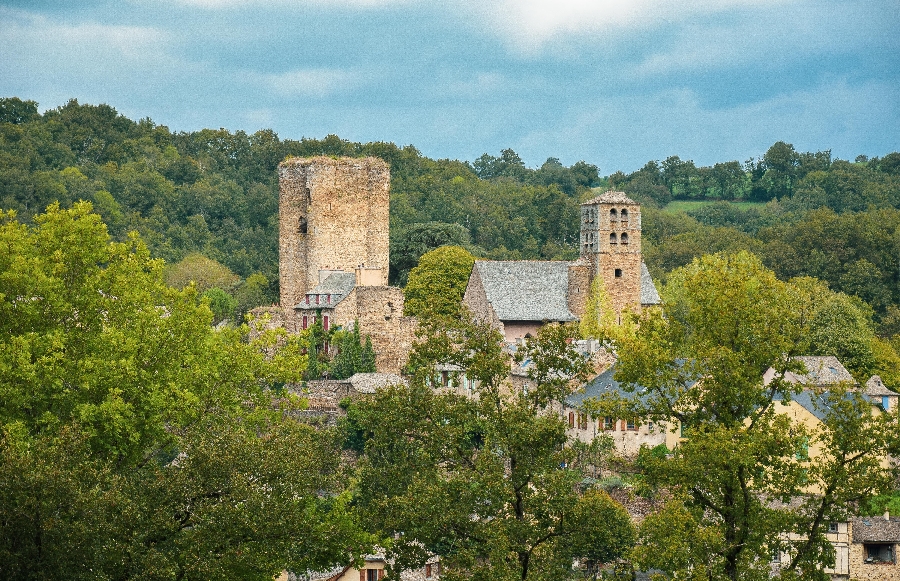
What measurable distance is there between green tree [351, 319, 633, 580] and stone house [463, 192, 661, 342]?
31.5m

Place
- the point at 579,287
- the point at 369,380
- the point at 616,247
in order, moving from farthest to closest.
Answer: the point at 579,287, the point at 616,247, the point at 369,380

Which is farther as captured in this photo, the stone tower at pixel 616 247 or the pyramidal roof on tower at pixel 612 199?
the pyramidal roof on tower at pixel 612 199

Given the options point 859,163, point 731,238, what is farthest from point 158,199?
point 859,163

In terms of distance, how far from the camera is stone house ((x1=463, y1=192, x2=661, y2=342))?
59469mm

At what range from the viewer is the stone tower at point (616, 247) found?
59.5m

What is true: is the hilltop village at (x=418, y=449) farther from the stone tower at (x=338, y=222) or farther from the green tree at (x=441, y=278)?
the green tree at (x=441, y=278)

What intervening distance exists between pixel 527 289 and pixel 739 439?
35679mm

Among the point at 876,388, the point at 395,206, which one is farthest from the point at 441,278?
the point at 395,206

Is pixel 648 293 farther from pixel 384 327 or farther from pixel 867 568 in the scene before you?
pixel 867 568

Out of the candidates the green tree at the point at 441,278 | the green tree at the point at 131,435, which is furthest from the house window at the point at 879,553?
the green tree at the point at 441,278

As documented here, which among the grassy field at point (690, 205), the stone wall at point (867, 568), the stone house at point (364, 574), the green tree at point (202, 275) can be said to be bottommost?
the stone wall at point (867, 568)

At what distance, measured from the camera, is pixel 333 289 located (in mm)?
54500

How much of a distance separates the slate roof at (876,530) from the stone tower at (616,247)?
59.5 ft

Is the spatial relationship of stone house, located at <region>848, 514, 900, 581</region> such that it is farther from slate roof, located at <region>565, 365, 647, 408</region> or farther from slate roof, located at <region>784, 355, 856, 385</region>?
slate roof, located at <region>784, 355, 856, 385</region>
